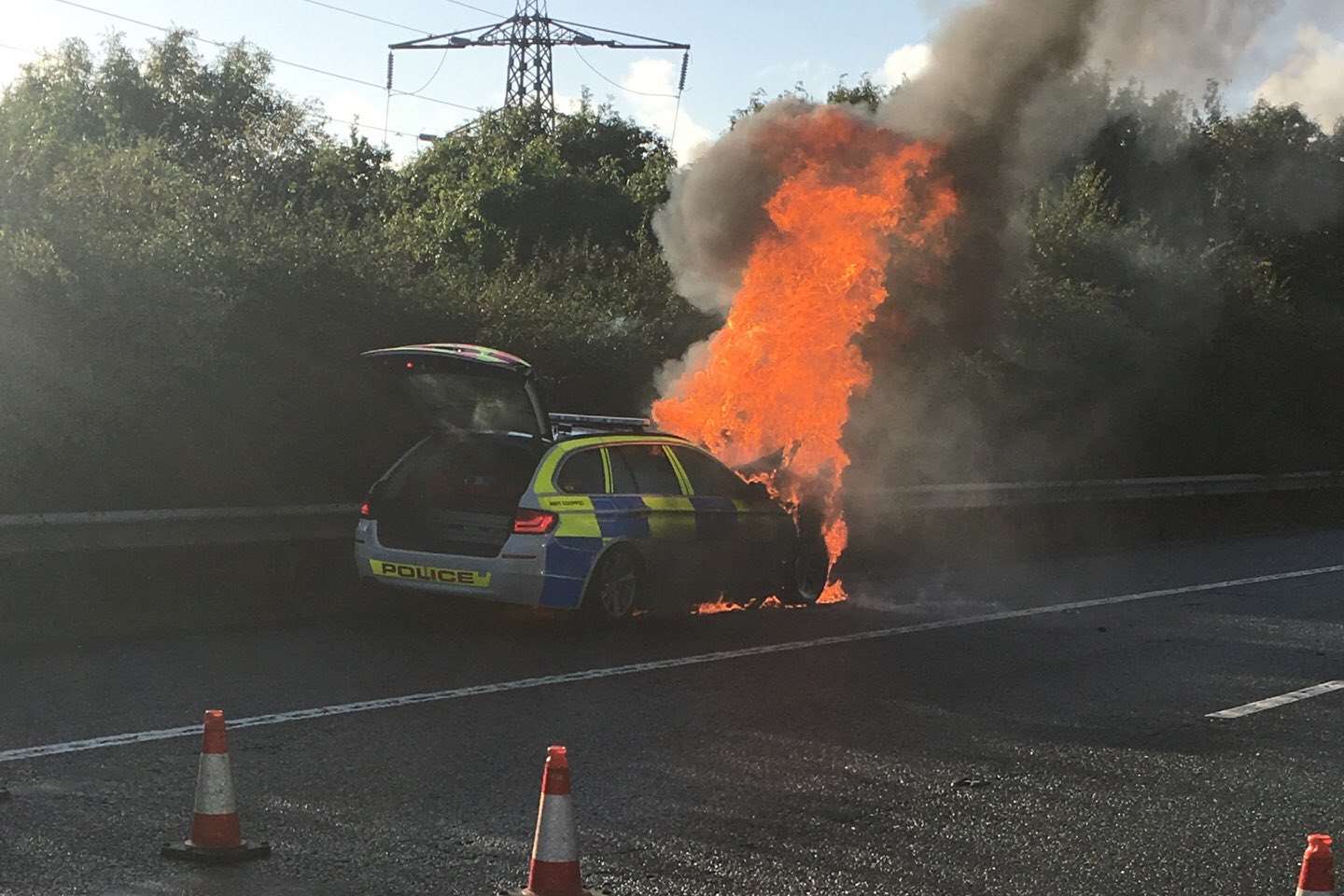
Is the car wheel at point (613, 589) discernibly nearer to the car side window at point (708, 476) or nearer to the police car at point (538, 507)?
the police car at point (538, 507)

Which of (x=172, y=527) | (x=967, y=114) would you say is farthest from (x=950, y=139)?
(x=172, y=527)

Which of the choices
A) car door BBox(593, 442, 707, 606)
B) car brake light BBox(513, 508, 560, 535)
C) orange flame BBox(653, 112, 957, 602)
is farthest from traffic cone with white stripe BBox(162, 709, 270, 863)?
orange flame BBox(653, 112, 957, 602)

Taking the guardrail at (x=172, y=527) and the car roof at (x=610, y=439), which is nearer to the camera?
the guardrail at (x=172, y=527)

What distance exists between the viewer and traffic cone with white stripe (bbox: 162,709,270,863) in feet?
18.9

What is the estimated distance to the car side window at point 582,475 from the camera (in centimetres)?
1183

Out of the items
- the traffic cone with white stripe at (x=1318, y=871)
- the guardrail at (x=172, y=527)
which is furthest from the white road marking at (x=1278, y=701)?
the guardrail at (x=172, y=527)

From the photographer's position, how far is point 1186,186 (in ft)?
126

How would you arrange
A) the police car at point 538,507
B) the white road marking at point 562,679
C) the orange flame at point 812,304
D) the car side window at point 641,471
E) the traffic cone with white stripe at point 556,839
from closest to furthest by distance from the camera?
1. the traffic cone with white stripe at point 556,839
2. the white road marking at point 562,679
3. the police car at point 538,507
4. the car side window at point 641,471
5. the orange flame at point 812,304

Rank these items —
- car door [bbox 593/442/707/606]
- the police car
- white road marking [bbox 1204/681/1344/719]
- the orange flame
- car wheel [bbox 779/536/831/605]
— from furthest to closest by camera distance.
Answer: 1. the orange flame
2. car wheel [bbox 779/536/831/605]
3. car door [bbox 593/442/707/606]
4. the police car
5. white road marking [bbox 1204/681/1344/719]

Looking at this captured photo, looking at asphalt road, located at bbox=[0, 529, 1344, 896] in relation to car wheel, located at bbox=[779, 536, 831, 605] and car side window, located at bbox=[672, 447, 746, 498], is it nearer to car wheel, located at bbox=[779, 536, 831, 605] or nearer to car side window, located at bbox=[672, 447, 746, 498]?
car wheel, located at bbox=[779, 536, 831, 605]

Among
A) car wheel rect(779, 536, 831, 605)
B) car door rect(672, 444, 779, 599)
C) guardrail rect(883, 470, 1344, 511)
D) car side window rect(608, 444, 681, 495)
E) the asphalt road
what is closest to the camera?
the asphalt road

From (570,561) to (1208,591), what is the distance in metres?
7.79

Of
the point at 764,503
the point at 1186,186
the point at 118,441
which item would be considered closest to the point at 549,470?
the point at 764,503

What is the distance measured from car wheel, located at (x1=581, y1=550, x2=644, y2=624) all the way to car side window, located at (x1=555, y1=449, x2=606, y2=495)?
50cm
